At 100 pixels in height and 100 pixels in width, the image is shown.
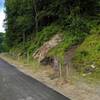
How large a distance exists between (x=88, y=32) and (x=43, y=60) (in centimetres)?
441

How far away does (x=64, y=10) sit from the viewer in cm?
2644

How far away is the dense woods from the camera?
2393 cm

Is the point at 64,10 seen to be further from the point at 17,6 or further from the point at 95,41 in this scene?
the point at 17,6

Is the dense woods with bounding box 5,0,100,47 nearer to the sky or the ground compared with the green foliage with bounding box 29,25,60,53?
nearer to the sky

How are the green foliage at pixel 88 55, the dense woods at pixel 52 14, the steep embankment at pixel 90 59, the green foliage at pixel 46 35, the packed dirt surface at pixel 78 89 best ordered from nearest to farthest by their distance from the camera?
the packed dirt surface at pixel 78 89 < the steep embankment at pixel 90 59 < the green foliage at pixel 88 55 < the dense woods at pixel 52 14 < the green foliage at pixel 46 35

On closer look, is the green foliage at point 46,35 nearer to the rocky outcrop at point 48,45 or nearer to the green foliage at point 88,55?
the rocky outcrop at point 48,45

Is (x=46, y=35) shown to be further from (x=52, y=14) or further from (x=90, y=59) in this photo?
(x=90, y=59)

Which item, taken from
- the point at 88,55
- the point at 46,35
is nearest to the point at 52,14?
the point at 46,35

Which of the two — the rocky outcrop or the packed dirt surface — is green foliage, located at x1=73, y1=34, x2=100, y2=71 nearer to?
the packed dirt surface

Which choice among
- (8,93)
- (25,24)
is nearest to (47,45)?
(25,24)

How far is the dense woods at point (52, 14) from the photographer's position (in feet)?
78.5

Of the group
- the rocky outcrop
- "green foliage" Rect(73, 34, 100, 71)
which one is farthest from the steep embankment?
the rocky outcrop

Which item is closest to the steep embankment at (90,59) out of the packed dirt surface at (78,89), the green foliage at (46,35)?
the packed dirt surface at (78,89)

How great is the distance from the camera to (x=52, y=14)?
95.5 ft
